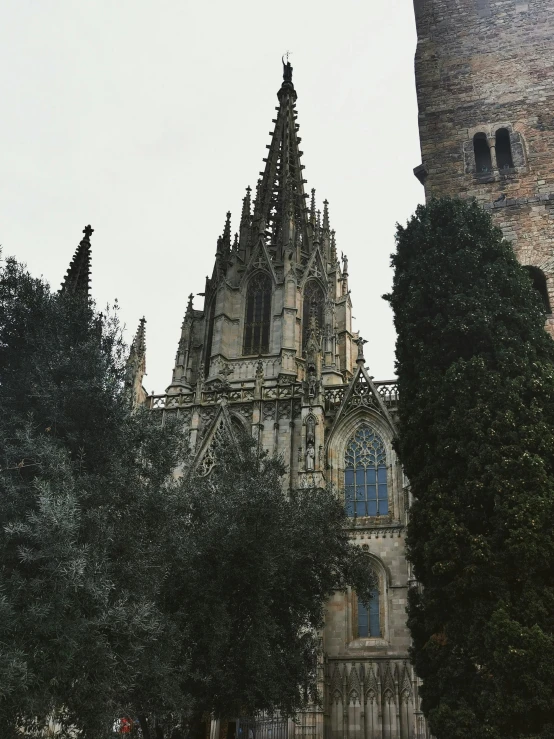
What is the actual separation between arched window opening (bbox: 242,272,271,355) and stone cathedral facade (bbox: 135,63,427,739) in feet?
0.21

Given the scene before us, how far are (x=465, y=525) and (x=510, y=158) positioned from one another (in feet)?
43.6

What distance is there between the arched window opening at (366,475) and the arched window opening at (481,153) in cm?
993

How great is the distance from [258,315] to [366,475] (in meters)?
13.9

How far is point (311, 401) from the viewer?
84.6ft

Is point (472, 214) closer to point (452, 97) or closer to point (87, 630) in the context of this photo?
point (452, 97)

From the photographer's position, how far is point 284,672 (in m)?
14.8

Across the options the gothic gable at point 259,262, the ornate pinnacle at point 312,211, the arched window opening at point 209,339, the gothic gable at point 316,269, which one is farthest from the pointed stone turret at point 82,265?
the ornate pinnacle at point 312,211

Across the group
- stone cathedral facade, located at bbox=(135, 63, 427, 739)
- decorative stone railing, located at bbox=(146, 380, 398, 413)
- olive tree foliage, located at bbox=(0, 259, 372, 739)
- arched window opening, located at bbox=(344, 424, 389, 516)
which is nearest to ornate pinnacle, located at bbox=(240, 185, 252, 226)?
stone cathedral facade, located at bbox=(135, 63, 427, 739)

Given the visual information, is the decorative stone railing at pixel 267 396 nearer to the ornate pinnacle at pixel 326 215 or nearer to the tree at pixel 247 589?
the tree at pixel 247 589

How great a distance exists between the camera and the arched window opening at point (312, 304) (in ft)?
119

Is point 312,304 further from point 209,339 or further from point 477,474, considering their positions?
point 477,474

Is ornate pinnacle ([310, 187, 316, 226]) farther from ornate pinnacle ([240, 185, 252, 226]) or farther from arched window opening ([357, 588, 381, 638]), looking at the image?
arched window opening ([357, 588, 381, 638])

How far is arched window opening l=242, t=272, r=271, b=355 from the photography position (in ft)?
117

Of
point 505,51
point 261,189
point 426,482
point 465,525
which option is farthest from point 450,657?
point 261,189
